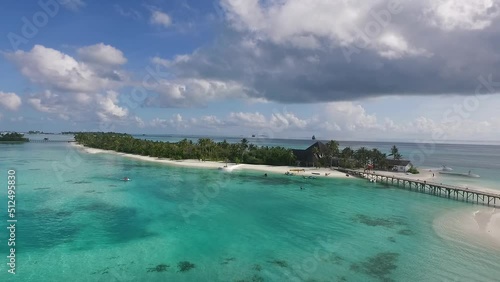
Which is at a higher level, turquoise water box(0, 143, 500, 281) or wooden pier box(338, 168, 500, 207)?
wooden pier box(338, 168, 500, 207)

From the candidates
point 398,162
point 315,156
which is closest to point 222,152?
point 315,156

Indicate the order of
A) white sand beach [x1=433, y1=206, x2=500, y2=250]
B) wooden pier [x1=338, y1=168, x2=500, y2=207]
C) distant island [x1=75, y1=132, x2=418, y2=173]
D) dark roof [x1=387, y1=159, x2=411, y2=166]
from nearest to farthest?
1. white sand beach [x1=433, y1=206, x2=500, y2=250]
2. wooden pier [x1=338, y1=168, x2=500, y2=207]
3. dark roof [x1=387, y1=159, x2=411, y2=166]
4. distant island [x1=75, y1=132, x2=418, y2=173]

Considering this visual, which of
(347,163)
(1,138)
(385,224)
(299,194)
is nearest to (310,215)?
(385,224)

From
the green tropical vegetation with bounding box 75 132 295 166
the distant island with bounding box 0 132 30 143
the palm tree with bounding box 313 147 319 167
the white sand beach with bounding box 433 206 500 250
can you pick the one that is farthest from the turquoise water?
the distant island with bounding box 0 132 30 143

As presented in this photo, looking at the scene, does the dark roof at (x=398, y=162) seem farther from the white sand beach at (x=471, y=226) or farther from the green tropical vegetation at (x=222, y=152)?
the white sand beach at (x=471, y=226)

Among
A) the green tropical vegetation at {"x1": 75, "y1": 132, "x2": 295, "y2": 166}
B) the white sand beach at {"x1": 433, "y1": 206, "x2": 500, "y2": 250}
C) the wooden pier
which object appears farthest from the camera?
the green tropical vegetation at {"x1": 75, "y1": 132, "x2": 295, "y2": 166}

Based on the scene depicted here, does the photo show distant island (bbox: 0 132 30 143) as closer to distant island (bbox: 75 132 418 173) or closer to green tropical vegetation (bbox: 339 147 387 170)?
distant island (bbox: 75 132 418 173)
